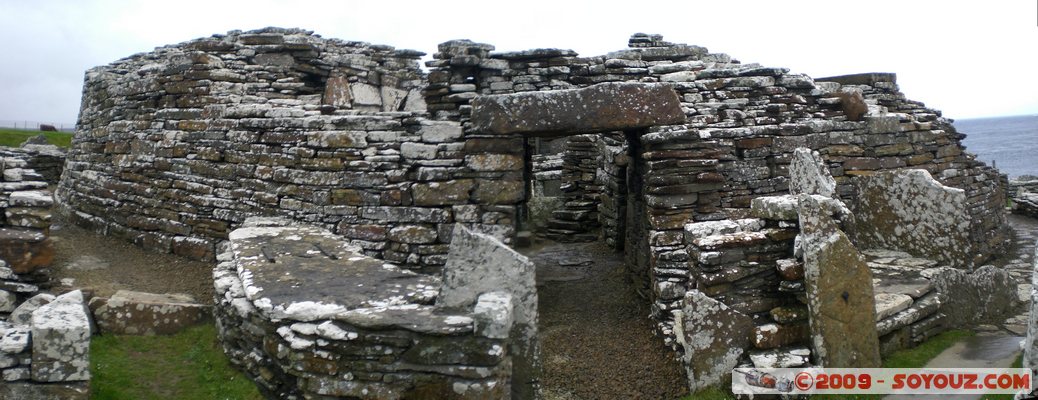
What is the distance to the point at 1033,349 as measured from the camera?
15.3ft

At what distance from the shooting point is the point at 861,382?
5.79 m

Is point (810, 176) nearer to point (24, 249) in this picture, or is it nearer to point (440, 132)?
point (440, 132)

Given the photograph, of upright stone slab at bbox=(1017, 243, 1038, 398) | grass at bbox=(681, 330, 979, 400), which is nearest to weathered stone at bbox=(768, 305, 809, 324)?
grass at bbox=(681, 330, 979, 400)

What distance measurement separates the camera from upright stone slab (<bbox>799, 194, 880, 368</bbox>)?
5.78m

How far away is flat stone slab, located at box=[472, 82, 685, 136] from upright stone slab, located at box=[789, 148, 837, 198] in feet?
4.75

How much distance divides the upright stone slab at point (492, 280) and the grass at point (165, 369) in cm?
196

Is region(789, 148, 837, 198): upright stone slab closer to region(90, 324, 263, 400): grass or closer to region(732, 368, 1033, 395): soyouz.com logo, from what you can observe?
region(732, 368, 1033, 395): soyouz.com logo

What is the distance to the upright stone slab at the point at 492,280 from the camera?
5.26 m

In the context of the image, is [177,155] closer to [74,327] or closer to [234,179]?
[234,179]

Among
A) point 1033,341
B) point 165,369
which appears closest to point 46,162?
point 165,369

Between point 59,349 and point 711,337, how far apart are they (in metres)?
4.88

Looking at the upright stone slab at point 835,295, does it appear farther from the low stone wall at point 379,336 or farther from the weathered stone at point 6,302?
the weathered stone at point 6,302

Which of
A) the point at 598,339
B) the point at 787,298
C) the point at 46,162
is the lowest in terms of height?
the point at 598,339

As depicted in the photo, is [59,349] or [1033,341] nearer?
[1033,341]
